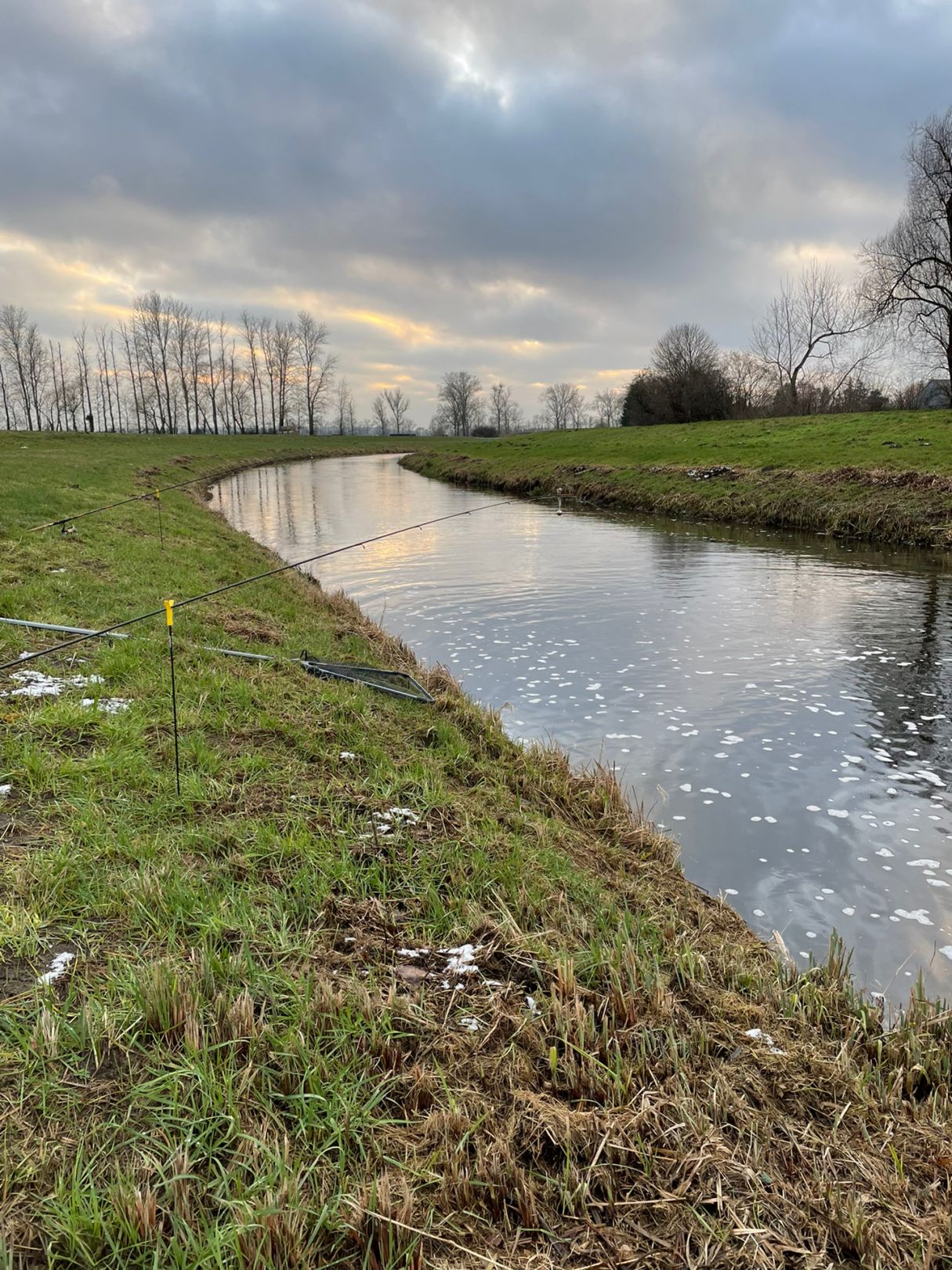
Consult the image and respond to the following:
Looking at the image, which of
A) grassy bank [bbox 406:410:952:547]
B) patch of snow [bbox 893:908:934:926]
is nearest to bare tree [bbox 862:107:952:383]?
grassy bank [bbox 406:410:952:547]

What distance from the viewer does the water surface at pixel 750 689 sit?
4.88 m

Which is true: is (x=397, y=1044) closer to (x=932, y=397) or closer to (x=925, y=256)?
(x=925, y=256)

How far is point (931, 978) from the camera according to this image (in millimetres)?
3994

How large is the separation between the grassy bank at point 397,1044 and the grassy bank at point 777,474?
18338 mm

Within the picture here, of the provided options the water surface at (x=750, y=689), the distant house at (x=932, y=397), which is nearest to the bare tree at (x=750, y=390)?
the distant house at (x=932, y=397)

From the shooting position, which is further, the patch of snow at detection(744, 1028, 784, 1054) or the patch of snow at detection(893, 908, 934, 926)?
the patch of snow at detection(893, 908, 934, 926)

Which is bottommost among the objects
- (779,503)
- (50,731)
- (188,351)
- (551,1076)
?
(551,1076)

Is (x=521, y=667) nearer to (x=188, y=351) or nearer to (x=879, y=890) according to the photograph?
(x=879, y=890)

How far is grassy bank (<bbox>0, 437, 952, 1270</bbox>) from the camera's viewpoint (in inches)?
82.4

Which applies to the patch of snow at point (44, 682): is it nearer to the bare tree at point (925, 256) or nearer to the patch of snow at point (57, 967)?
the patch of snow at point (57, 967)

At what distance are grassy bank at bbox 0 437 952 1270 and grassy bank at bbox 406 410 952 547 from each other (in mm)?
18338

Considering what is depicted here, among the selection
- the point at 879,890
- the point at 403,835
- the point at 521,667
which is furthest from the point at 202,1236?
the point at 521,667

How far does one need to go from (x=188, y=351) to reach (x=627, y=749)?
105893 mm

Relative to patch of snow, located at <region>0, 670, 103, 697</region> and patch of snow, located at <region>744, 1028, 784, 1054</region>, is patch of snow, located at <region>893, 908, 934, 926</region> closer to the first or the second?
patch of snow, located at <region>744, 1028, 784, 1054</region>
